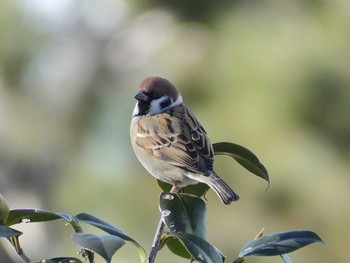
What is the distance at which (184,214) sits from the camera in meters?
0.92

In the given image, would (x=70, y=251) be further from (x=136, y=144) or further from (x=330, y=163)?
(x=136, y=144)

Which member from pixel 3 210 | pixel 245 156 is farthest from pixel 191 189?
pixel 3 210

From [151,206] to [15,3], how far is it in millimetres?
1867

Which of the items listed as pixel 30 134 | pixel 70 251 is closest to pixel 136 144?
pixel 70 251

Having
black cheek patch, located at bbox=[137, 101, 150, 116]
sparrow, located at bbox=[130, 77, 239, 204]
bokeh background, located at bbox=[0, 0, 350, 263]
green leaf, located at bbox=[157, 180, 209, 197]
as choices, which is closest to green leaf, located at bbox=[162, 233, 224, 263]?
green leaf, located at bbox=[157, 180, 209, 197]

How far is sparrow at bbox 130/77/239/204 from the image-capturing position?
58.3 inches

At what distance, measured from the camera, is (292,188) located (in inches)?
154

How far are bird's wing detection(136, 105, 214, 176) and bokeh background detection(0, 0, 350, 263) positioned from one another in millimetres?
1439

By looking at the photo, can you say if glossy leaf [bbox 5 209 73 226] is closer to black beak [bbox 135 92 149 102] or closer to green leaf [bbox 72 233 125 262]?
green leaf [bbox 72 233 125 262]

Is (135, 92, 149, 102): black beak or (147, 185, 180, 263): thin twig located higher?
(135, 92, 149, 102): black beak

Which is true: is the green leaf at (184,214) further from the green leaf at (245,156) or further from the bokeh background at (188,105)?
the bokeh background at (188,105)

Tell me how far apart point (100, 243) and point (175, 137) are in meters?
0.86

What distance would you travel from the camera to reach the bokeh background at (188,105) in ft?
12.8

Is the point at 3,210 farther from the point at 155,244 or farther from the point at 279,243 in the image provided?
the point at 279,243
